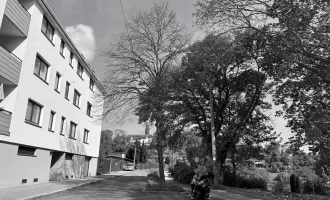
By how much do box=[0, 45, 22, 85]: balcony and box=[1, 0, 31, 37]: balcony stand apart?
1.42m

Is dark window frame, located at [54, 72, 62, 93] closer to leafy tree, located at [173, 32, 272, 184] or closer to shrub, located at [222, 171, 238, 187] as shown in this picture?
leafy tree, located at [173, 32, 272, 184]

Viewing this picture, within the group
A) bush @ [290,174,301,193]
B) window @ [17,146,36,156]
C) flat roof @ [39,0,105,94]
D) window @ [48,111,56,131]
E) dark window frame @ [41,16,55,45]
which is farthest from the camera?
bush @ [290,174,301,193]

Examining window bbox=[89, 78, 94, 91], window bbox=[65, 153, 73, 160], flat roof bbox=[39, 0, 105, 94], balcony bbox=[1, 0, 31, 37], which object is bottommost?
window bbox=[65, 153, 73, 160]

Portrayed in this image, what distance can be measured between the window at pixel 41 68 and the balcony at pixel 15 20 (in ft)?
7.99

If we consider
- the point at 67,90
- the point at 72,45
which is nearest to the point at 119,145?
the point at 67,90

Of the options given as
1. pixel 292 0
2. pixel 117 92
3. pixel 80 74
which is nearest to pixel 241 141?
pixel 117 92

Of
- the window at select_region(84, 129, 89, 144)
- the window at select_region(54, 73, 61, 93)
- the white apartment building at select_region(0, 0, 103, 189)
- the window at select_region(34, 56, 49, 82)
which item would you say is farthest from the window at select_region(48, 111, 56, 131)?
the window at select_region(84, 129, 89, 144)

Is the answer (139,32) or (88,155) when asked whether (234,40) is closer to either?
(139,32)

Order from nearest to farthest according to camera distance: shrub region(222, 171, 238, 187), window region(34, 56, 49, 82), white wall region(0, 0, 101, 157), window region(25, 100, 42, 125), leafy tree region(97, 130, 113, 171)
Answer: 1. white wall region(0, 0, 101, 157)
2. window region(25, 100, 42, 125)
3. window region(34, 56, 49, 82)
4. shrub region(222, 171, 238, 187)
5. leafy tree region(97, 130, 113, 171)

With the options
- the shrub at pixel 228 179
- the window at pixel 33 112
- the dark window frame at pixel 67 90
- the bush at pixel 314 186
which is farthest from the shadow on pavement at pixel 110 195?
the bush at pixel 314 186

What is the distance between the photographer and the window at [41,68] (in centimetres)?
1667

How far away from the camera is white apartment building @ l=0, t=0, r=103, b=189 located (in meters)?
13.4

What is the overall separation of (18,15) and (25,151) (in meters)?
7.75

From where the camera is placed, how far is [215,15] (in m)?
11.0
